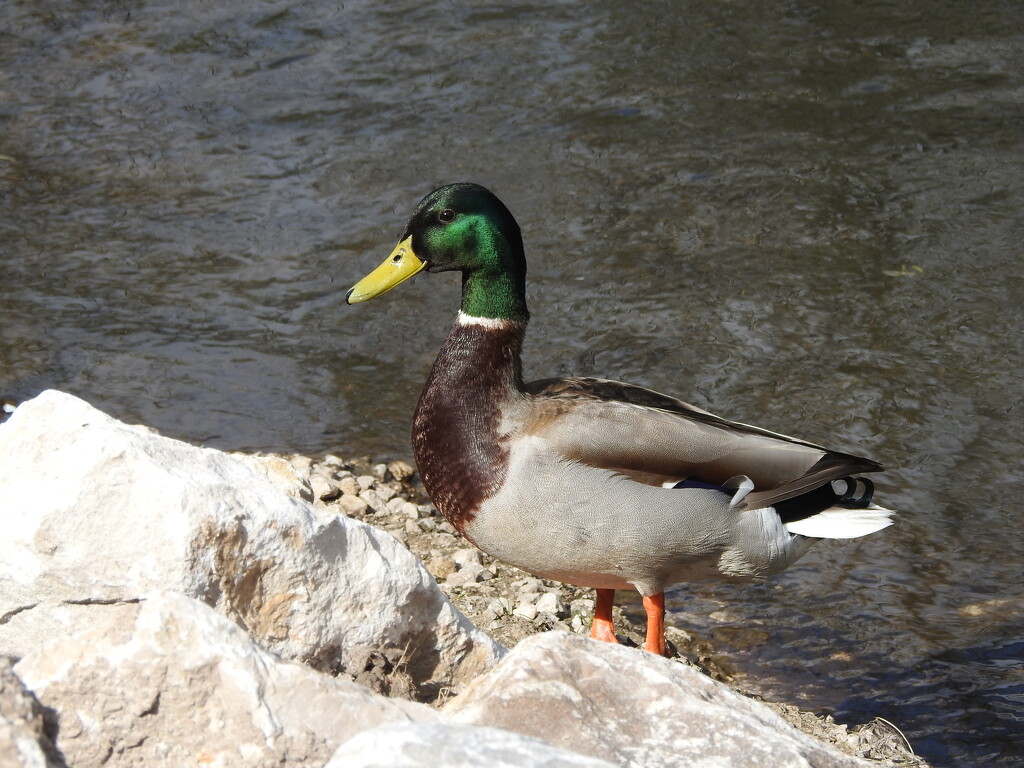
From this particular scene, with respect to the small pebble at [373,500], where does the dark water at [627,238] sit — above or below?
above

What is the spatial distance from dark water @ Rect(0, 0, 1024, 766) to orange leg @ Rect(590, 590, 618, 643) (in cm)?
60

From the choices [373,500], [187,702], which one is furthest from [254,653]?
[373,500]

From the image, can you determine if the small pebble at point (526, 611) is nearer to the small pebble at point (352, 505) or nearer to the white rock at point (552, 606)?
the white rock at point (552, 606)

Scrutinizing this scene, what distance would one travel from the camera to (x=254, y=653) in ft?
7.14

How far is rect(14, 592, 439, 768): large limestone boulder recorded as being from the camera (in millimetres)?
2090

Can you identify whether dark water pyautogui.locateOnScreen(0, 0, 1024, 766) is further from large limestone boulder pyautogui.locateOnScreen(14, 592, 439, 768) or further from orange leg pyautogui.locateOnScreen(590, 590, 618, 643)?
large limestone boulder pyautogui.locateOnScreen(14, 592, 439, 768)

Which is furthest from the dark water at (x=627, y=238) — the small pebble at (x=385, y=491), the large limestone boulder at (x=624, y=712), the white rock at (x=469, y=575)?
the large limestone boulder at (x=624, y=712)

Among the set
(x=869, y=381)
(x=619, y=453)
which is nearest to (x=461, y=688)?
(x=619, y=453)

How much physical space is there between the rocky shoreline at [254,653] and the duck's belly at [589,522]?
0.90 metres

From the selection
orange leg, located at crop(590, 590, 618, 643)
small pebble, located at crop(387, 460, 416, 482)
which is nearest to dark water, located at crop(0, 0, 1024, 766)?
small pebble, located at crop(387, 460, 416, 482)

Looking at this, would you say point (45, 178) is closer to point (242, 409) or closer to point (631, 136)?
point (242, 409)

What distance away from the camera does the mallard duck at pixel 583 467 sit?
12.5 ft

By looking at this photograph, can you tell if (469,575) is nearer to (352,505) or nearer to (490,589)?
(490,589)

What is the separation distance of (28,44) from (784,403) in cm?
697
